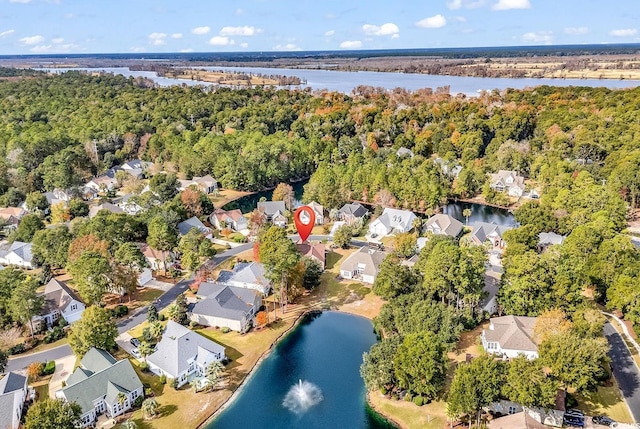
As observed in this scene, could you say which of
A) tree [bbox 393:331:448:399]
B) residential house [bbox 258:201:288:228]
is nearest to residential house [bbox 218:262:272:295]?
residential house [bbox 258:201:288:228]

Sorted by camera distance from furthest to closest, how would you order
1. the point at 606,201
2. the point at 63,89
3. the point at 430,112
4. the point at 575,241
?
1. the point at 63,89
2. the point at 430,112
3. the point at 606,201
4. the point at 575,241

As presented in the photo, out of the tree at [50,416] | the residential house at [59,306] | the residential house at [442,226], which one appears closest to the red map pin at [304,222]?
the residential house at [442,226]

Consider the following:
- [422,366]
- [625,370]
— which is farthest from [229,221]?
[625,370]

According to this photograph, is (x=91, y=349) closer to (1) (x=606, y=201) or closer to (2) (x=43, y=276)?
(2) (x=43, y=276)

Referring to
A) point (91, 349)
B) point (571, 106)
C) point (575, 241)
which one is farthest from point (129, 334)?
point (571, 106)

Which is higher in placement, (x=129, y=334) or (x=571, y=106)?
(x=571, y=106)

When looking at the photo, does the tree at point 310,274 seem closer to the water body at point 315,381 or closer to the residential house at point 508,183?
the water body at point 315,381
